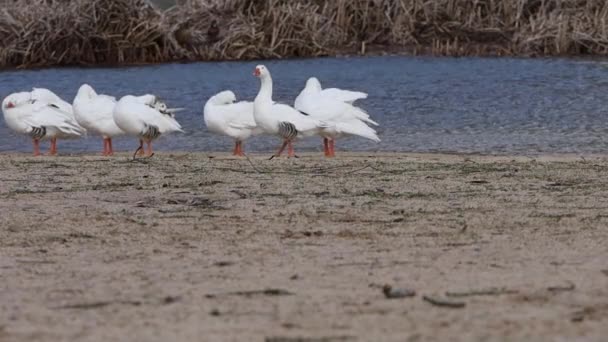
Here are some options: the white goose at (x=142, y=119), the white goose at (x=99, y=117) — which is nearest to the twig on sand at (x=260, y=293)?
the white goose at (x=142, y=119)

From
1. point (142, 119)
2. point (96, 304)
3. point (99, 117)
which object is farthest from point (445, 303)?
point (99, 117)

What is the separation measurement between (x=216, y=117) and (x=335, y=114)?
1504mm

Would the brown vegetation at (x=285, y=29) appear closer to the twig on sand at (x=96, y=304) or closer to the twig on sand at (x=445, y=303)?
the twig on sand at (x=96, y=304)

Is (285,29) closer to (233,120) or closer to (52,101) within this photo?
(52,101)

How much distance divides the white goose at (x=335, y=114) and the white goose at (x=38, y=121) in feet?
9.80

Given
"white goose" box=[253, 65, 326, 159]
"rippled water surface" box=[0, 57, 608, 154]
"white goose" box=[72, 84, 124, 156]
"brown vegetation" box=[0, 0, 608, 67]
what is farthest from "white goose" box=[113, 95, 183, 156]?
"brown vegetation" box=[0, 0, 608, 67]

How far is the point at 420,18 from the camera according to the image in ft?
117

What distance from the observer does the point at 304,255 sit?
24.0 feet

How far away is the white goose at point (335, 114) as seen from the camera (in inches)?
598

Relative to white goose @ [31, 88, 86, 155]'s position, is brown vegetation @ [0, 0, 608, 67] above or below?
above

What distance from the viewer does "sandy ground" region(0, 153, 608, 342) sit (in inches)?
218

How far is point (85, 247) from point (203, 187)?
10.2ft

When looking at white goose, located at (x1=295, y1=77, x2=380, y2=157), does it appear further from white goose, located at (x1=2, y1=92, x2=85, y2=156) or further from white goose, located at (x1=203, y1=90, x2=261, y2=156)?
white goose, located at (x1=2, y1=92, x2=85, y2=156)

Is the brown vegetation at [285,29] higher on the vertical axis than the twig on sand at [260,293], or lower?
higher
